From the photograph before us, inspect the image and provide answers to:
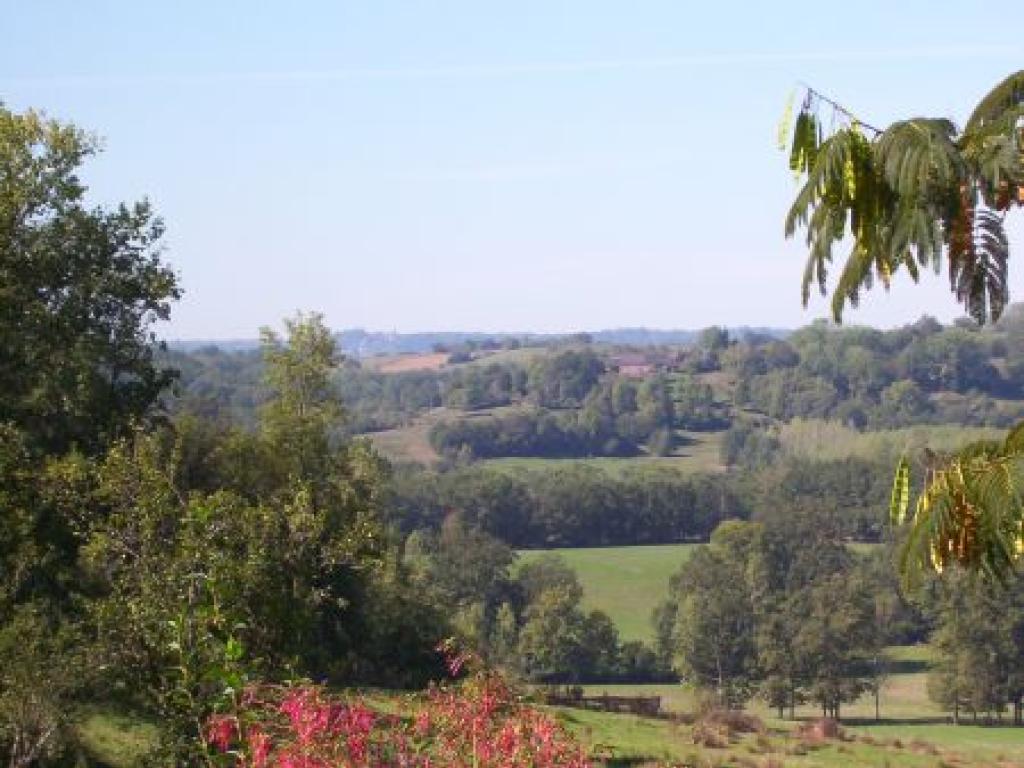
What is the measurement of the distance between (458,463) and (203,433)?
157m

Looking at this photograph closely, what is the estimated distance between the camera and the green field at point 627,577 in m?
117

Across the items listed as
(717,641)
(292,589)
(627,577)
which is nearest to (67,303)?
(292,589)

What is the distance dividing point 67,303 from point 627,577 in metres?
103

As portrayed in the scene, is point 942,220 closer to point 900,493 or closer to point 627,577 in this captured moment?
point 900,493

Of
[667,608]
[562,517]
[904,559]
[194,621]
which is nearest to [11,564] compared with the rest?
[194,621]

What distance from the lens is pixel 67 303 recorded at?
94.3ft

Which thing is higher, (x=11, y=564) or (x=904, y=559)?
(x=904, y=559)

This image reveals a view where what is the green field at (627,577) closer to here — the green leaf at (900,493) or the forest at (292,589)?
the forest at (292,589)

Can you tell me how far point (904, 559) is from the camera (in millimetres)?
5840

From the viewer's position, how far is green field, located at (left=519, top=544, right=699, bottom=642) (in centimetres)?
11656

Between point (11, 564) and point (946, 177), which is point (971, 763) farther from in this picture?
point (946, 177)

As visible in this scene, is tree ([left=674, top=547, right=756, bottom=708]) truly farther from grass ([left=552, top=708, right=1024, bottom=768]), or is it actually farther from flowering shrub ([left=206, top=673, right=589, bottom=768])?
flowering shrub ([left=206, top=673, right=589, bottom=768])

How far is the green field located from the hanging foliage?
10517 cm

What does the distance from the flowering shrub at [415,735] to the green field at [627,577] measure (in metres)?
105
